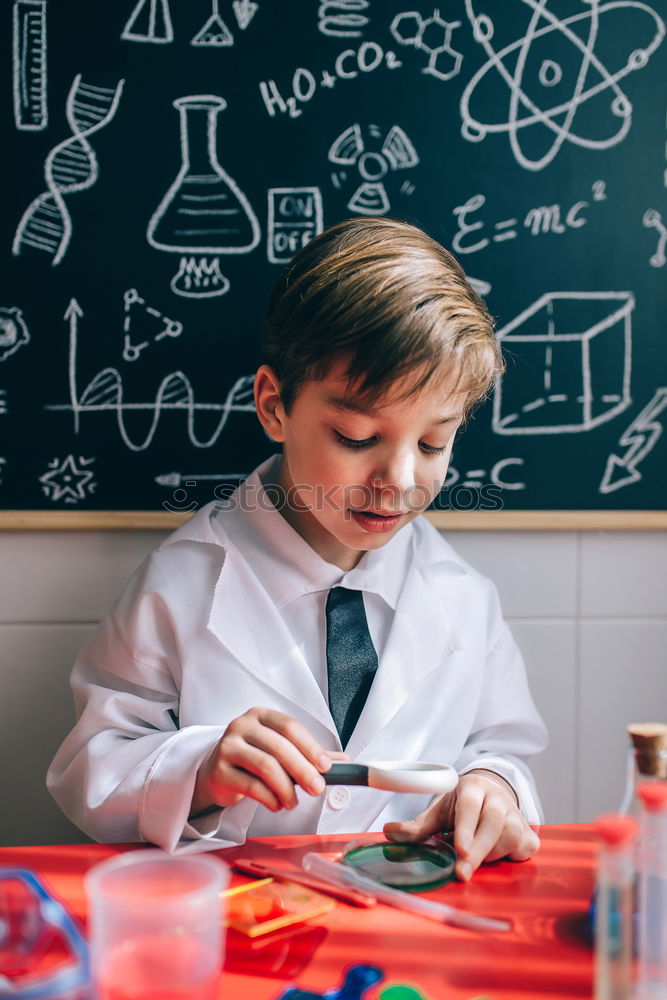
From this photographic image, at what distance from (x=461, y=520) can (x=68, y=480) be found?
62cm

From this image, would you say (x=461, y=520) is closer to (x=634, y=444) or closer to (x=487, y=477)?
(x=487, y=477)

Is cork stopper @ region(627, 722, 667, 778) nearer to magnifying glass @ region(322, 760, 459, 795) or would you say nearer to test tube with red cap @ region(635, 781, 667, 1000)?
test tube with red cap @ region(635, 781, 667, 1000)

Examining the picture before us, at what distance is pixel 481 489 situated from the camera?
1.43 meters

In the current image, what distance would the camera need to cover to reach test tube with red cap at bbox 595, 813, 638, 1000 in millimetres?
516

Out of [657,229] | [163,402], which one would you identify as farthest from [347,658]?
[657,229]

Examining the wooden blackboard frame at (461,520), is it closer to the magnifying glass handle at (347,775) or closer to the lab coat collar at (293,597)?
the lab coat collar at (293,597)

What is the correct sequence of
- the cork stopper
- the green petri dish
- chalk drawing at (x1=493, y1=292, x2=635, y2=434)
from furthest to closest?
chalk drawing at (x1=493, y1=292, x2=635, y2=434), the green petri dish, the cork stopper

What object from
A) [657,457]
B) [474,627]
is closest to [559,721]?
[474,627]

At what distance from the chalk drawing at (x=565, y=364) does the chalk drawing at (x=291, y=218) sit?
Answer: 1.13ft

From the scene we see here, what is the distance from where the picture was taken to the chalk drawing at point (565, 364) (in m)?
1.41

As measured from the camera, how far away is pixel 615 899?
1.72ft

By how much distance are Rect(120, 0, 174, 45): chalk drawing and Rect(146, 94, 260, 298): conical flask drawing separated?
0.31 ft

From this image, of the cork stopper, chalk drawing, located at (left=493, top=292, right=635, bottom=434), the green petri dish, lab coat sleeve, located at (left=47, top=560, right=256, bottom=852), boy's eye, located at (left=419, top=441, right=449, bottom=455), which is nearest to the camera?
the cork stopper

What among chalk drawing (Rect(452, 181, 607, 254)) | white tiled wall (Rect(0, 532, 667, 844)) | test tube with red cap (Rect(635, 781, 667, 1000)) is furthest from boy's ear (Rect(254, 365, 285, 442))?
test tube with red cap (Rect(635, 781, 667, 1000))
